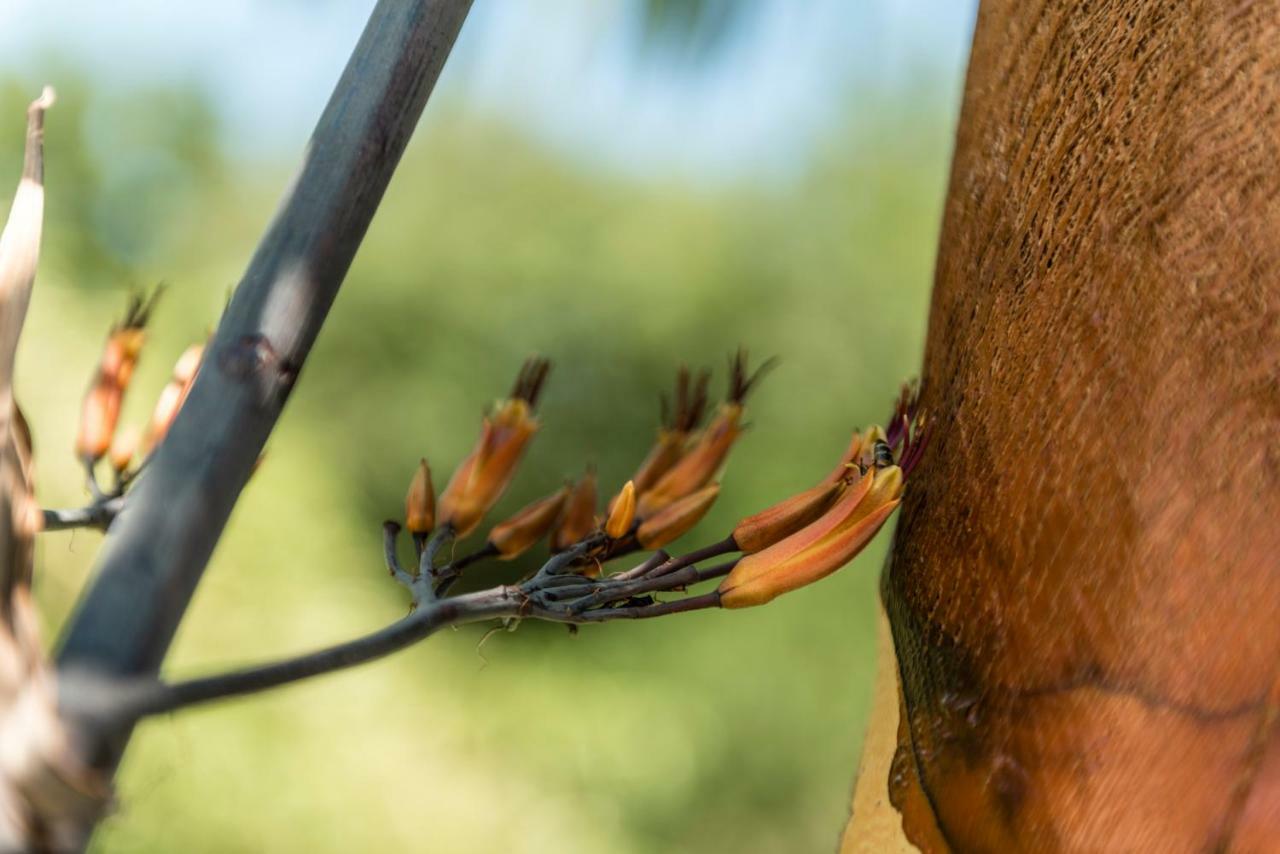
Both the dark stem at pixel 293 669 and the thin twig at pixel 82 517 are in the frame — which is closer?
the dark stem at pixel 293 669

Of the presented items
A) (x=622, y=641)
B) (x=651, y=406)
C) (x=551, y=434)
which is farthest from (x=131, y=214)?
(x=622, y=641)

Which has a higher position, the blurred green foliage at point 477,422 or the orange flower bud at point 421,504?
the orange flower bud at point 421,504

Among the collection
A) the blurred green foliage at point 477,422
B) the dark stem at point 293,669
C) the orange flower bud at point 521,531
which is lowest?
the blurred green foliage at point 477,422

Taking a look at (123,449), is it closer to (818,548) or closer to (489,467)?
(489,467)

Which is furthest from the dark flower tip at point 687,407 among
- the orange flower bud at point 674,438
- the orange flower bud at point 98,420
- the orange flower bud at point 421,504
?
the orange flower bud at point 98,420

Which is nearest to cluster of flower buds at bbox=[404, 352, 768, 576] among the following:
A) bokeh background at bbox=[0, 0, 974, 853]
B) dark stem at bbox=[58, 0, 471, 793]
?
dark stem at bbox=[58, 0, 471, 793]

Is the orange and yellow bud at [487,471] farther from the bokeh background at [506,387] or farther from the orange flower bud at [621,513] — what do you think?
the bokeh background at [506,387]

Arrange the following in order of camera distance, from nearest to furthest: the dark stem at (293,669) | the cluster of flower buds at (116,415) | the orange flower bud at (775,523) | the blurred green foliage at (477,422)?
the dark stem at (293,669) → the orange flower bud at (775,523) → the cluster of flower buds at (116,415) → the blurred green foliage at (477,422)
